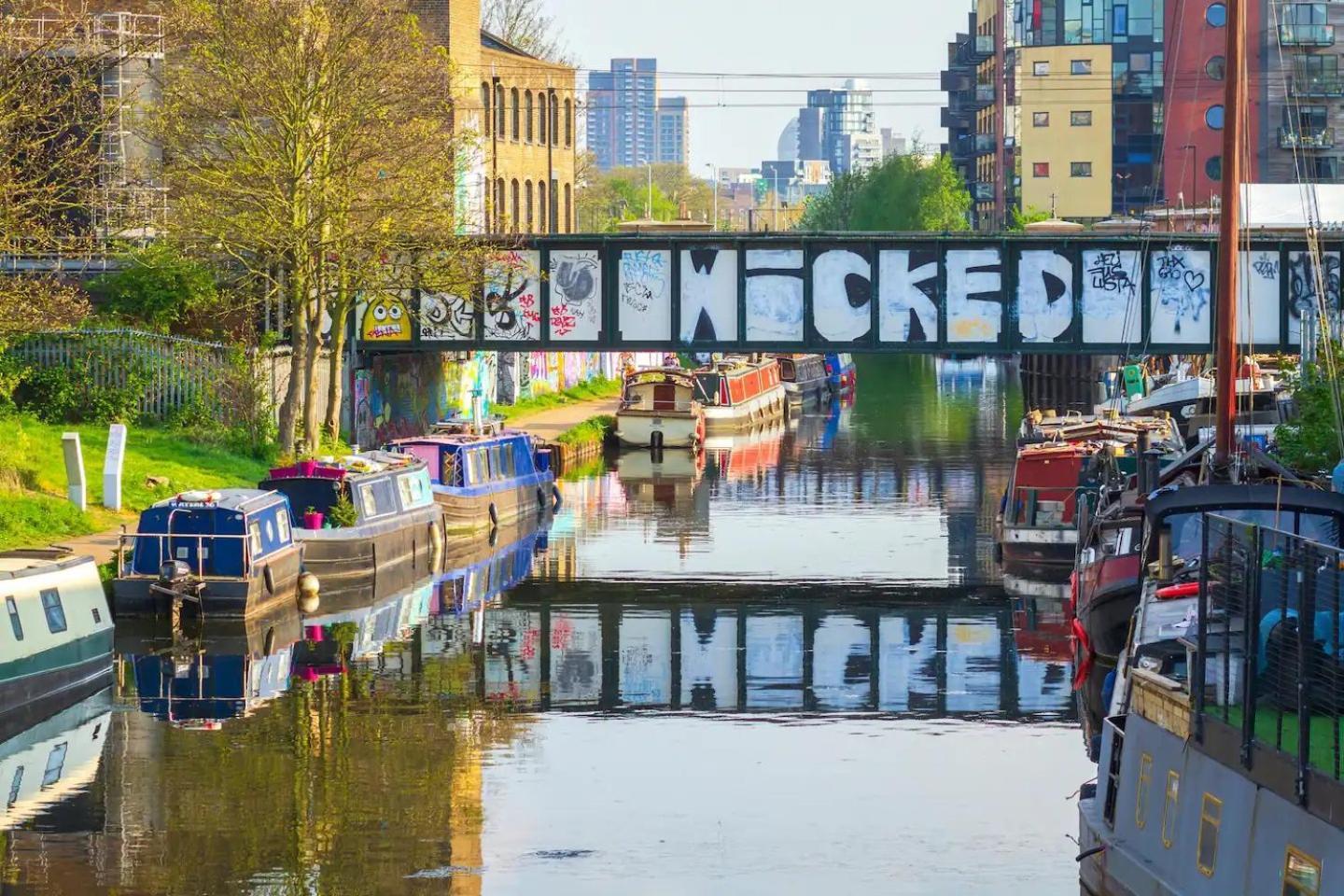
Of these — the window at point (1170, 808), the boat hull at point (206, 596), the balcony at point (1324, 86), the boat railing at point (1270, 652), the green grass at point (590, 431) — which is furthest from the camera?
the balcony at point (1324, 86)

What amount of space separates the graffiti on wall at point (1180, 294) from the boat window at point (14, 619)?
120 ft

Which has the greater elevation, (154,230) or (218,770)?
(154,230)

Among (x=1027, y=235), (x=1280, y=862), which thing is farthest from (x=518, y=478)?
(x=1280, y=862)

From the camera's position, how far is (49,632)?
30.3 m

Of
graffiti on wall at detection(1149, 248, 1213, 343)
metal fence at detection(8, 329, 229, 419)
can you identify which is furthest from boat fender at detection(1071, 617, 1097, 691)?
graffiti on wall at detection(1149, 248, 1213, 343)

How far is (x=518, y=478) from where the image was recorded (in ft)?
177

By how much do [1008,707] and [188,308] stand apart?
28.3 m

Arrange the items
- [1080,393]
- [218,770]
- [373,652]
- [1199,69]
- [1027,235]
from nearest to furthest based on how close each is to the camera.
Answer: [218,770], [373,652], [1027,235], [1080,393], [1199,69]

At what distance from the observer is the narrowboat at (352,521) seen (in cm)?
4172

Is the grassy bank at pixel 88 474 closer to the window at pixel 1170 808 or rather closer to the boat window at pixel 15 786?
the boat window at pixel 15 786

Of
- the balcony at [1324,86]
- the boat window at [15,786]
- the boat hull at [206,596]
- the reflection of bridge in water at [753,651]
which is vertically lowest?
the reflection of bridge in water at [753,651]

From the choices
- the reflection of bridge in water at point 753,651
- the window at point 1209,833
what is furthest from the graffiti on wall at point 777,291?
the window at point 1209,833

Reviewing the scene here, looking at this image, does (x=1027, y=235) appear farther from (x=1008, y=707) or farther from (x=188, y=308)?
(x=1008, y=707)

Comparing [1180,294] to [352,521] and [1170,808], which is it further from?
[1170,808]
